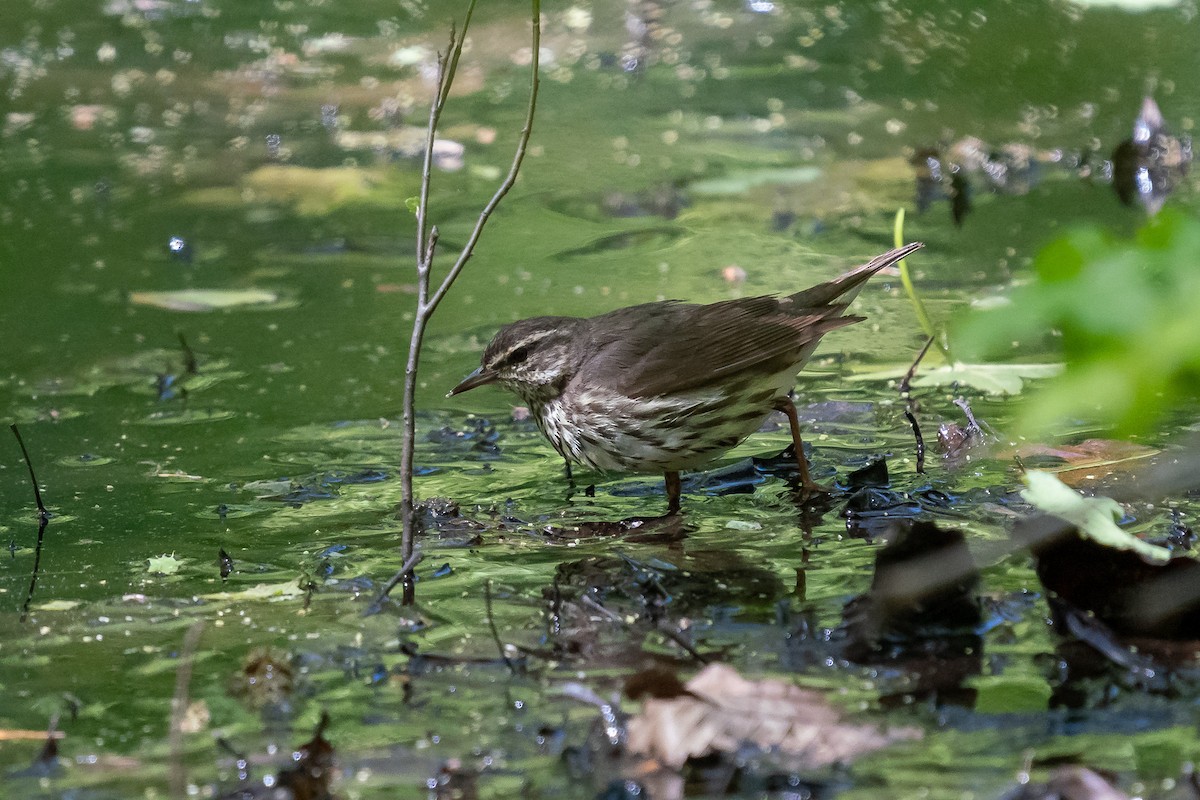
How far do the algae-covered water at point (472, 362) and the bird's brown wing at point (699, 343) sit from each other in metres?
0.43

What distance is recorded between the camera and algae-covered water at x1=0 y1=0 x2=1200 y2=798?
303cm

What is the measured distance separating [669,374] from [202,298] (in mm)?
3164

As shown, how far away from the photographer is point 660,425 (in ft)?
15.1

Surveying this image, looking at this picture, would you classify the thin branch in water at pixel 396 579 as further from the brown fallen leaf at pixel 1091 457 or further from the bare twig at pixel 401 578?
the brown fallen leaf at pixel 1091 457

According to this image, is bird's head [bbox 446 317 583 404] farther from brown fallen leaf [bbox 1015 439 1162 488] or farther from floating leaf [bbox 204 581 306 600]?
brown fallen leaf [bbox 1015 439 1162 488]

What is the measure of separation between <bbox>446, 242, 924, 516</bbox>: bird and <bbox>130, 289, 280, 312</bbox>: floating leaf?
2.35 metres

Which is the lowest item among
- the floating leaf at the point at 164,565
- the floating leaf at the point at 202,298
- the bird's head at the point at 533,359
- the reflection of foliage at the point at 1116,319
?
the floating leaf at the point at 202,298

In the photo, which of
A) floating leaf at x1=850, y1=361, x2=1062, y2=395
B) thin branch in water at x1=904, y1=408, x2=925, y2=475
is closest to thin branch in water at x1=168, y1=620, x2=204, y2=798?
thin branch in water at x1=904, y1=408, x2=925, y2=475

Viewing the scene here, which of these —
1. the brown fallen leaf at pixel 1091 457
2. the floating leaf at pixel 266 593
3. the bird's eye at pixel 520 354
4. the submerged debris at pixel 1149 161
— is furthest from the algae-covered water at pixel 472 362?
the bird's eye at pixel 520 354

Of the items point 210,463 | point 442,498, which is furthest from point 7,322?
point 442,498

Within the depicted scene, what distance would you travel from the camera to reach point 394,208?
856 cm

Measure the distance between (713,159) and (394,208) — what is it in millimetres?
2114

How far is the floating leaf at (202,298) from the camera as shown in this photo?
688 cm

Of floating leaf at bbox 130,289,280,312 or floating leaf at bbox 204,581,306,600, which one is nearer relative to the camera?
floating leaf at bbox 204,581,306,600
